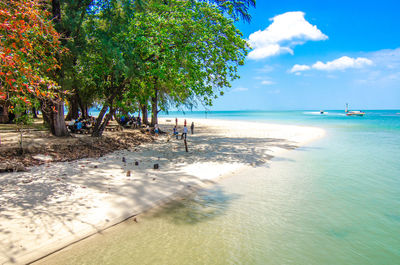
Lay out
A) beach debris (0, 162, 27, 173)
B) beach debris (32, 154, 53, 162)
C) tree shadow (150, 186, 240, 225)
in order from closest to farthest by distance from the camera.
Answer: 1. tree shadow (150, 186, 240, 225)
2. beach debris (0, 162, 27, 173)
3. beach debris (32, 154, 53, 162)

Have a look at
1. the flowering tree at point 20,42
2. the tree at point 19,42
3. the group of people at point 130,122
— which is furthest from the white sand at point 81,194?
the group of people at point 130,122

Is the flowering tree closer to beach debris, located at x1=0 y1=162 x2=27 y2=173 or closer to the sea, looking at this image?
the sea

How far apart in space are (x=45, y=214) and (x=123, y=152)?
9.26 metres

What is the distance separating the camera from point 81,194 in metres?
8.23

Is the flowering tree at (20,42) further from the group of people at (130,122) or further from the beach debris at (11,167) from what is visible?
the group of people at (130,122)

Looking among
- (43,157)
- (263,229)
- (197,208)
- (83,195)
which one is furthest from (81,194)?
(263,229)

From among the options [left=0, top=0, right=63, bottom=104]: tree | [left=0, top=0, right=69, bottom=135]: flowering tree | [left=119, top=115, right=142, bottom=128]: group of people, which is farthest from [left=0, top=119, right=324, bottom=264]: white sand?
[left=119, top=115, right=142, bottom=128]: group of people

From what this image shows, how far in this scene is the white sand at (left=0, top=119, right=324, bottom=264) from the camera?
5.77 m

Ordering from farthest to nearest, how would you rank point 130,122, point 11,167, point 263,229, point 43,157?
point 130,122, point 43,157, point 11,167, point 263,229

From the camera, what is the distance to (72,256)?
17.9ft

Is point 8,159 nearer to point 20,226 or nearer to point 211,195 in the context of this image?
point 20,226

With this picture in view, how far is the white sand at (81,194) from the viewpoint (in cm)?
577

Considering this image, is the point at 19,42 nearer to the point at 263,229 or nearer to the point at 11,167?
the point at 11,167

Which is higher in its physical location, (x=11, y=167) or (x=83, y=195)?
(x=11, y=167)
